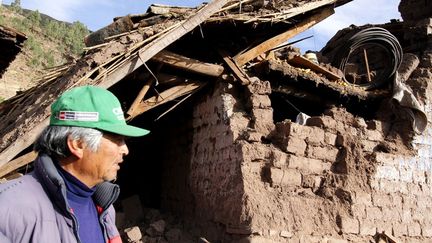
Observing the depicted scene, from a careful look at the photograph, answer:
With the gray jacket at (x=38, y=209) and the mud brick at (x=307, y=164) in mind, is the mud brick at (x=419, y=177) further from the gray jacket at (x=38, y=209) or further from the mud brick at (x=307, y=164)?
the gray jacket at (x=38, y=209)

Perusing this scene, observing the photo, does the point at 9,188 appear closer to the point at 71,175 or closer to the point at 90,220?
the point at 71,175

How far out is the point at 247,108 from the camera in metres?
5.64

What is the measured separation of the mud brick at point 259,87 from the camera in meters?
5.61

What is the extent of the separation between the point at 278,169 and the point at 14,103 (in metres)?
3.28

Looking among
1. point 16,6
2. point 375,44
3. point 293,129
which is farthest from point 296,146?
A: point 16,6

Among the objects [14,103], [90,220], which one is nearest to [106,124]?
[90,220]

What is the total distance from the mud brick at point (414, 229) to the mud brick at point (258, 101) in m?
2.33

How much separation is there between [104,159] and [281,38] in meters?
4.53

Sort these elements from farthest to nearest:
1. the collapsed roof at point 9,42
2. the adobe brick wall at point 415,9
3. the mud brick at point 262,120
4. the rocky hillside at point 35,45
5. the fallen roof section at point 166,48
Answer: the rocky hillside at point 35,45, the adobe brick wall at point 415,9, the collapsed roof at point 9,42, the mud brick at point 262,120, the fallen roof section at point 166,48

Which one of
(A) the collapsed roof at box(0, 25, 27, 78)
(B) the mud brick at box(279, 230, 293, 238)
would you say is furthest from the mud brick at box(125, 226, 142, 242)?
(A) the collapsed roof at box(0, 25, 27, 78)

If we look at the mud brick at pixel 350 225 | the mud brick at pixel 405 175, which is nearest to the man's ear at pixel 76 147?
the mud brick at pixel 350 225

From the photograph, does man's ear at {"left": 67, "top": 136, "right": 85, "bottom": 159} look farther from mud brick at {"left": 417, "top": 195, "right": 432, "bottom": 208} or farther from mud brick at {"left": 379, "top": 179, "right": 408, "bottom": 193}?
mud brick at {"left": 417, "top": 195, "right": 432, "bottom": 208}

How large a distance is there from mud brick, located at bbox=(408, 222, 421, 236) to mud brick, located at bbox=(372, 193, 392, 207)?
45cm

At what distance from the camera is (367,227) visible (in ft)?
18.4
